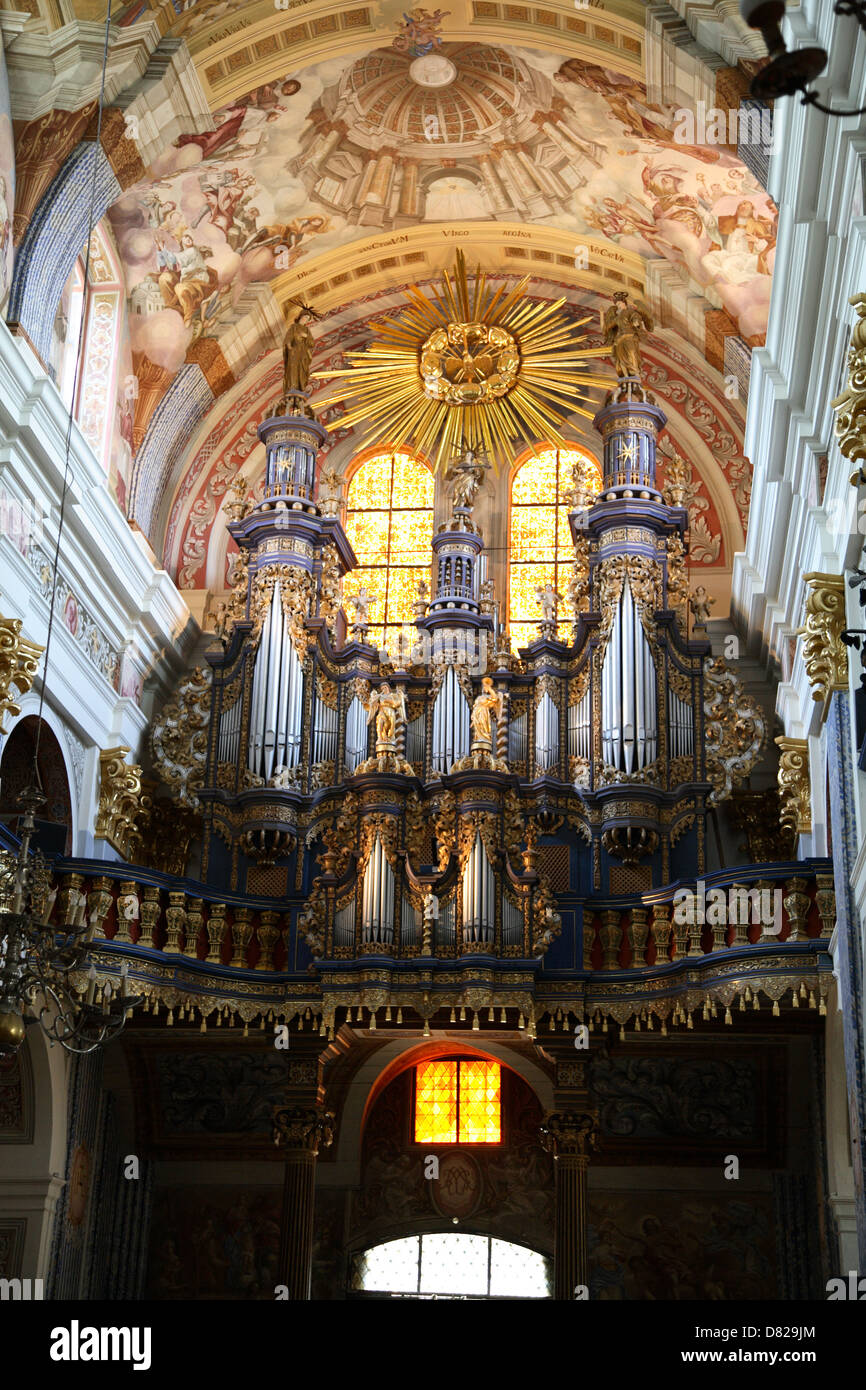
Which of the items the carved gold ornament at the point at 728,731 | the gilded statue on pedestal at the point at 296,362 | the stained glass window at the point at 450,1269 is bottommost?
the stained glass window at the point at 450,1269

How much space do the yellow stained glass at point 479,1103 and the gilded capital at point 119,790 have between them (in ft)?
15.2

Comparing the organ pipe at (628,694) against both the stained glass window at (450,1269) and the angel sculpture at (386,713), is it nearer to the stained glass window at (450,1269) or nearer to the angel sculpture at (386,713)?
the angel sculpture at (386,713)

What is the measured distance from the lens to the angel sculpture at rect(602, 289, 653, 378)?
20.2 metres

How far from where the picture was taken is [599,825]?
17594mm

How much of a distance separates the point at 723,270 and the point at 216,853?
8722 millimetres

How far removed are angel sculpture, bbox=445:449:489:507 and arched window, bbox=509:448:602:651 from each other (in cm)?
111

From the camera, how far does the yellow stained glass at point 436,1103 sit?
1867 cm

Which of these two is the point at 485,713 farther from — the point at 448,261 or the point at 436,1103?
the point at 448,261

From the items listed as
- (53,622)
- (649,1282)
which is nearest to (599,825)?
(649,1282)

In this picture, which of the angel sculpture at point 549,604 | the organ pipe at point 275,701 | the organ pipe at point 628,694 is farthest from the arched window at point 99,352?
the organ pipe at point 628,694

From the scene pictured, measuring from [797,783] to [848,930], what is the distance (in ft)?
11.7

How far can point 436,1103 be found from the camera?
1883 centimetres

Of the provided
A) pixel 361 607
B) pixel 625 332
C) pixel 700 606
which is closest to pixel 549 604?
pixel 700 606
